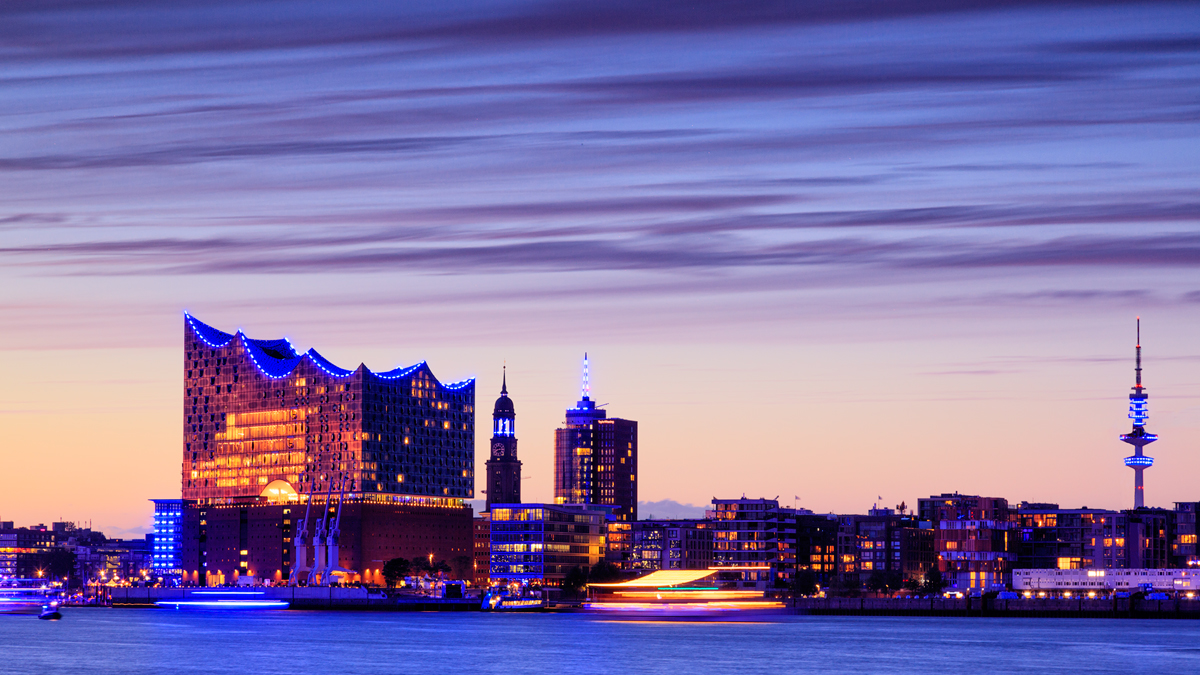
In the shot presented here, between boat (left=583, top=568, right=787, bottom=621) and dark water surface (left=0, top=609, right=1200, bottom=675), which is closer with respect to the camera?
dark water surface (left=0, top=609, right=1200, bottom=675)

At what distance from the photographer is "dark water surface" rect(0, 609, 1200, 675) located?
11262 centimetres

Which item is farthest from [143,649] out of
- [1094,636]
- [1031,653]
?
[1094,636]

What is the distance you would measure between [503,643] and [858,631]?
41.6 metres

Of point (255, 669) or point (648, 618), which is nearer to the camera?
point (255, 669)

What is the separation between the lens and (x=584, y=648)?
5246 inches

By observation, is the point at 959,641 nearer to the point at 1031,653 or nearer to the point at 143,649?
the point at 1031,653

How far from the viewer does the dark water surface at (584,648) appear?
112625 millimetres

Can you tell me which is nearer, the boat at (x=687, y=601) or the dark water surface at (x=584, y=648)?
the dark water surface at (x=584, y=648)

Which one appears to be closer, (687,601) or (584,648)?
(584,648)

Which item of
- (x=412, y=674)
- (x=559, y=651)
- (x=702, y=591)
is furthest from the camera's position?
(x=702, y=591)

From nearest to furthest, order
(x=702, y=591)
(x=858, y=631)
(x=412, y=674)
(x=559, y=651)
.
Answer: (x=412, y=674)
(x=559, y=651)
(x=858, y=631)
(x=702, y=591)

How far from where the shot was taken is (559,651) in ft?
423

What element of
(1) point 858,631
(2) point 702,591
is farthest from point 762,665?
(2) point 702,591

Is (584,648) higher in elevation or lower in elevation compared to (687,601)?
lower
